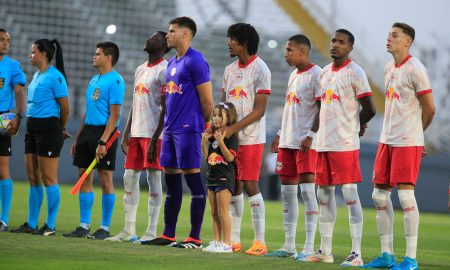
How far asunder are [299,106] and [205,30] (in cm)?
2097

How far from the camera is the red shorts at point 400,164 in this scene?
8.60 metres

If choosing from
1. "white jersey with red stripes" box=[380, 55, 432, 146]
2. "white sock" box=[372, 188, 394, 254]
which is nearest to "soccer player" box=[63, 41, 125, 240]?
"white sock" box=[372, 188, 394, 254]

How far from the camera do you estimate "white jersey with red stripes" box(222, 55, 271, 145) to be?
9875 millimetres

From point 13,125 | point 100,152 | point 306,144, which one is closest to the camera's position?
point 306,144

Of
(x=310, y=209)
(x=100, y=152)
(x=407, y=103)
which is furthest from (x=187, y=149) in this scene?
(x=407, y=103)

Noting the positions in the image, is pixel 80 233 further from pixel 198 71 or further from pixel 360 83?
pixel 360 83

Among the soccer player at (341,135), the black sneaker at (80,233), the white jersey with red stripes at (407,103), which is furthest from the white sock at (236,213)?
the white jersey with red stripes at (407,103)

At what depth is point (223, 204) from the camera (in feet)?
31.2

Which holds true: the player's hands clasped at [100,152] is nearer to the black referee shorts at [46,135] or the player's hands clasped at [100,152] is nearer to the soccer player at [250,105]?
the black referee shorts at [46,135]

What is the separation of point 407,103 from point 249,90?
6.26 feet

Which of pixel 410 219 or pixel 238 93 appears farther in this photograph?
pixel 238 93

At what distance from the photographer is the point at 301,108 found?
9711mm

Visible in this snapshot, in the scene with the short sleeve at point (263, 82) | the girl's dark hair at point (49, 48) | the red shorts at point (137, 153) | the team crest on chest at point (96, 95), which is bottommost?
the red shorts at point (137, 153)

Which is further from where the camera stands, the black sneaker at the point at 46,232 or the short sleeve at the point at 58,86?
the short sleeve at the point at 58,86
